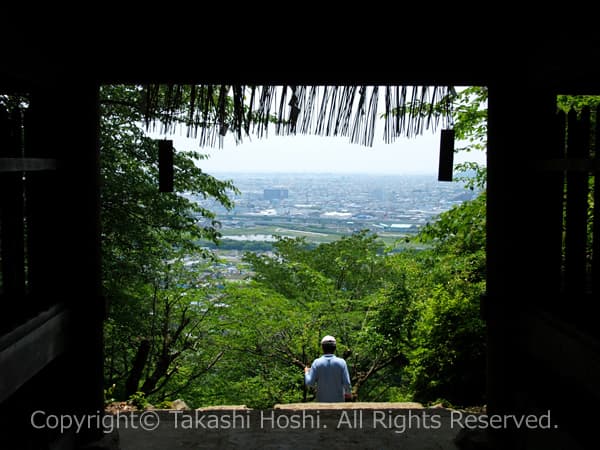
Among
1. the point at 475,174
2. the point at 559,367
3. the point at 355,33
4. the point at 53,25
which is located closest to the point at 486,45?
the point at 355,33

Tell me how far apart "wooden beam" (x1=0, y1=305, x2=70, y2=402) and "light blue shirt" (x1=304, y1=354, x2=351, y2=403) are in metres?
2.31

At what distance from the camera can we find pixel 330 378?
4.62m

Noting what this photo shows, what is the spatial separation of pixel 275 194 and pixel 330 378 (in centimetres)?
2343

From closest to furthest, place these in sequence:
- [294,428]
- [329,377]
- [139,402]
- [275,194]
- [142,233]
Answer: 1. [294,428]
2. [329,377]
3. [139,402]
4. [142,233]
5. [275,194]

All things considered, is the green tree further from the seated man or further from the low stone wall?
the low stone wall

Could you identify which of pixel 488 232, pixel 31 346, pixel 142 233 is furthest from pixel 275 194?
pixel 31 346

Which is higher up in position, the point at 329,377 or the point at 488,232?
the point at 488,232

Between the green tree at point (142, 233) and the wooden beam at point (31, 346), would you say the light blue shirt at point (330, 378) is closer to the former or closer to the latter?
the wooden beam at point (31, 346)

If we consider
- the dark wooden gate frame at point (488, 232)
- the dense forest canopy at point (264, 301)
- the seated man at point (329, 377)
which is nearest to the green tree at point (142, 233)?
the dense forest canopy at point (264, 301)

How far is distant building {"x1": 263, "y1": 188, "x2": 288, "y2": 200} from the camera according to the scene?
27344mm

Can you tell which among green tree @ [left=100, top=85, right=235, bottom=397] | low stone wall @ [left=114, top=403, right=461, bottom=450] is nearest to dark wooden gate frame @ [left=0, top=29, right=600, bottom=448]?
low stone wall @ [left=114, top=403, right=461, bottom=450]

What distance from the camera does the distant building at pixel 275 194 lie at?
89.7ft

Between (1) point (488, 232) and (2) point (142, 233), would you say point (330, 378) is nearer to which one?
(1) point (488, 232)

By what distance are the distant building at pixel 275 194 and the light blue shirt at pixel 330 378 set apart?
2263 cm
